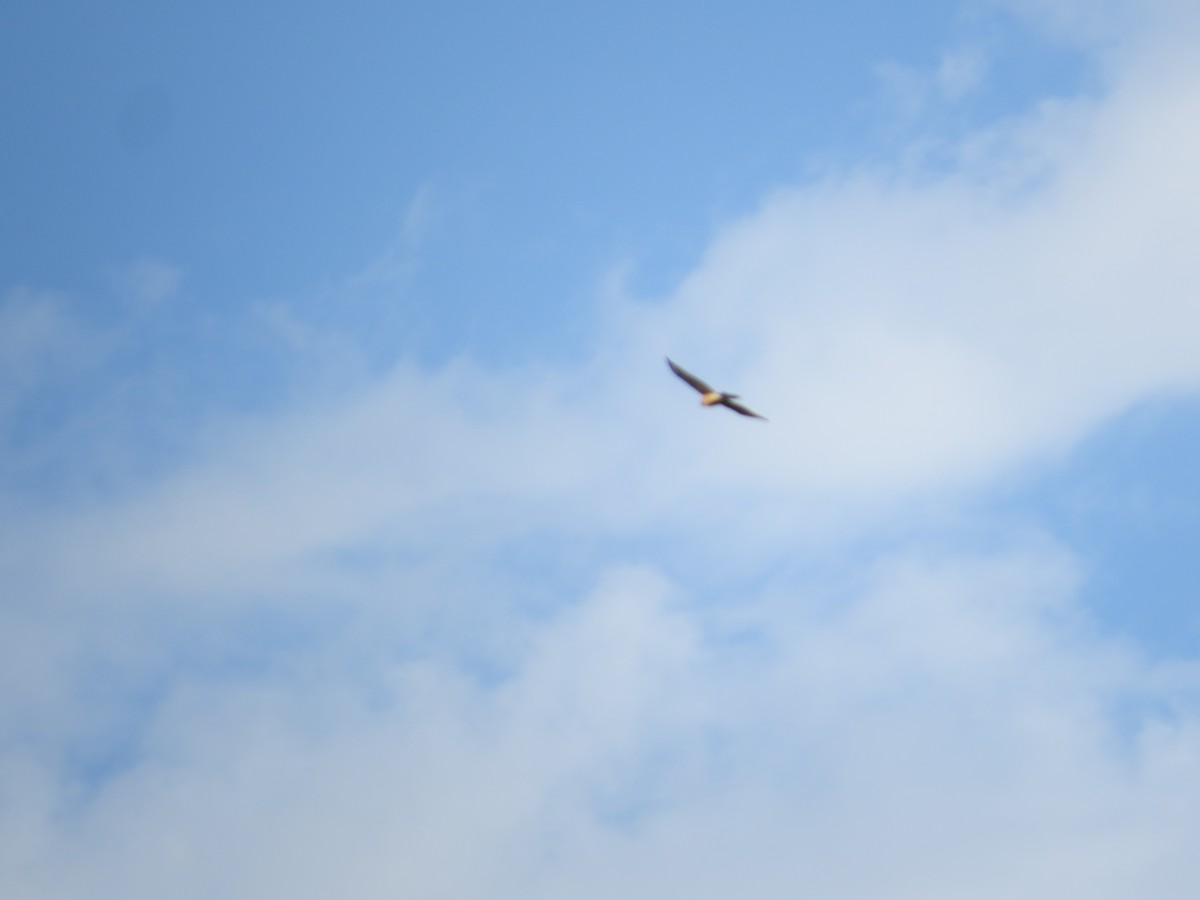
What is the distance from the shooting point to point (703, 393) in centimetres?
2909
